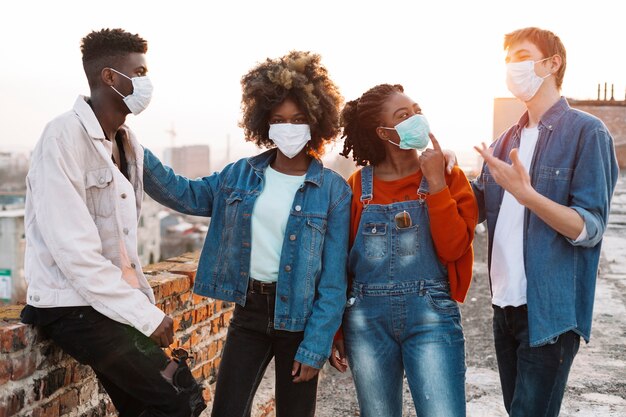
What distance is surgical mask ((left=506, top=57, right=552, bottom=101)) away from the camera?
2723mm

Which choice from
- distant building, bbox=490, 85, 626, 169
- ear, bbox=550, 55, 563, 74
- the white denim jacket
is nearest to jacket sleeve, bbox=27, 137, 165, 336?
the white denim jacket

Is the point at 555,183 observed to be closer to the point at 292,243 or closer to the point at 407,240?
the point at 407,240

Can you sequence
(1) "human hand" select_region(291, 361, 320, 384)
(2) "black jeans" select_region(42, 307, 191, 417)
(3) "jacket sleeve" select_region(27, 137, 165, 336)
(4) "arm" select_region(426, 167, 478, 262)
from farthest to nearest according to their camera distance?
(1) "human hand" select_region(291, 361, 320, 384)
(4) "arm" select_region(426, 167, 478, 262)
(2) "black jeans" select_region(42, 307, 191, 417)
(3) "jacket sleeve" select_region(27, 137, 165, 336)

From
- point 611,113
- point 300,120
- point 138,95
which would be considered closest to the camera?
point 138,95

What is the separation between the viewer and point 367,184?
2896 mm

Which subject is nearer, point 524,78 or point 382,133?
point 524,78

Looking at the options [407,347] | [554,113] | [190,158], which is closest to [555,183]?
[554,113]

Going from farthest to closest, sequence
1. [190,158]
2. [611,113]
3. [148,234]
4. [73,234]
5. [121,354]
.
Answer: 1. [190,158]
2. [148,234]
3. [611,113]
4. [121,354]
5. [73,234]

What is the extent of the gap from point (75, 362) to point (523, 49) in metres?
2.19

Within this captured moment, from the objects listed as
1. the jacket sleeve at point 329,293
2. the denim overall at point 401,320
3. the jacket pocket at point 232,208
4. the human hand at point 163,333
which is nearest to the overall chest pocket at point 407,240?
the denim overall at point 401,320

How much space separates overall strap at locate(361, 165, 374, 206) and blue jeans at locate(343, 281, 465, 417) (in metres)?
0.35

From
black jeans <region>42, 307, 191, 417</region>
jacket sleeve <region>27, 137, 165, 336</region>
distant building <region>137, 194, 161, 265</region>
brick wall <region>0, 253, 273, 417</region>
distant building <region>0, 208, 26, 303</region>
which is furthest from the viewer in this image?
distant building <region>137, 194, 161, 265</region>

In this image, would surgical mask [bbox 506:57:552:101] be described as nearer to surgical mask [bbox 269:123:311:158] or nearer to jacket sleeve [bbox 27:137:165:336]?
surgical mask [bbox 269:123:311:158]

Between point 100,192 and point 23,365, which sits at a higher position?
point 100,192
